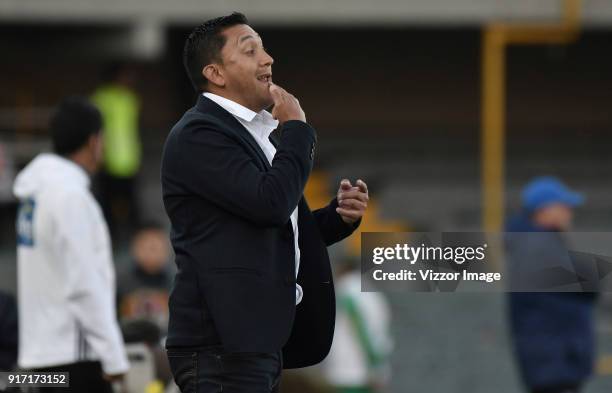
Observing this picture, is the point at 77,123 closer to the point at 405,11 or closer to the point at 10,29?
the point at 405,11

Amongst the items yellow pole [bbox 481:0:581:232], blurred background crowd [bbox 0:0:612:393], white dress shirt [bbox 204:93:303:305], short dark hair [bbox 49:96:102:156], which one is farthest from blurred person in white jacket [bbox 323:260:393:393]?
white dress shirt [bbox 204:93:303:305]

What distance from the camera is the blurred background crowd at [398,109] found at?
37.0 feet

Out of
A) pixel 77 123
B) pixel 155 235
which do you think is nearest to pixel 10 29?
pixel 155 235

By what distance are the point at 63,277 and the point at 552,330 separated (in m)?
3.00

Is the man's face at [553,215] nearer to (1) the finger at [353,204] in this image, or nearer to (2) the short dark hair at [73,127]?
(2) the short dark hair at [73,127]

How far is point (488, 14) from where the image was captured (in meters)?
14.3

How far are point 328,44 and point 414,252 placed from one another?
13.3 meters

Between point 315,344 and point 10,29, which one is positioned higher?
point 10,29

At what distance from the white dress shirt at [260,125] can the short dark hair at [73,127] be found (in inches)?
60.1

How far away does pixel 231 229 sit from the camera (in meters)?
3.37

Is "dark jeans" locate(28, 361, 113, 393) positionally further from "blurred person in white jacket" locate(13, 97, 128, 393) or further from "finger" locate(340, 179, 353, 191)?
"finger" locate(340, 179, 353, 191)

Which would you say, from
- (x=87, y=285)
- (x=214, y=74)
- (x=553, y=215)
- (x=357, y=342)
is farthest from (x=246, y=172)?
(x=357, y=342)

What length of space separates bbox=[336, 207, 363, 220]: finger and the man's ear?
1.48 feet

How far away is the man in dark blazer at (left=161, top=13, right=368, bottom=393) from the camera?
3336 mm
